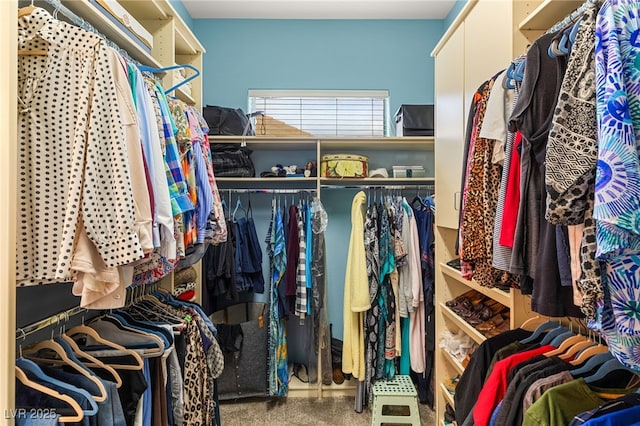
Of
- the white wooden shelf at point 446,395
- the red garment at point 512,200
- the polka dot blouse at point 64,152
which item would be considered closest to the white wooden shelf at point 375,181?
the white wooden shelf at point 446,395

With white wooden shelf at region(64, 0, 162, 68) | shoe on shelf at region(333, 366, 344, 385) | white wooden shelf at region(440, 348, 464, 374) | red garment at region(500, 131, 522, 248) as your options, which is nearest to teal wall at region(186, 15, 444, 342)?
shoe on shelf at region(333, 366, 344, 385)

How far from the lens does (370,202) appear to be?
10.7ft

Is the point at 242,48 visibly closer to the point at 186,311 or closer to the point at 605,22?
the point at 186,311

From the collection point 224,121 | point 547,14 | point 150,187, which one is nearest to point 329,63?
point 224,121

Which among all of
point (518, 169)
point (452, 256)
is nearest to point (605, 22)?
point (518, 169)

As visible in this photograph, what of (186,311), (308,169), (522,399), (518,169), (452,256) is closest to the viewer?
(522,399)

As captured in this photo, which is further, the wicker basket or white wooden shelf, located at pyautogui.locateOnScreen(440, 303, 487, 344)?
the wicker basket

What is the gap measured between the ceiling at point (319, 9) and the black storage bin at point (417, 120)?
0.88 m

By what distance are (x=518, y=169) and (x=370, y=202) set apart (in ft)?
6.94

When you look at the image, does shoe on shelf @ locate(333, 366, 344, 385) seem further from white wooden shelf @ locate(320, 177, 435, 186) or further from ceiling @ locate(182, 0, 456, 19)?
ceiling @ locate(182, 0, 456, 19)

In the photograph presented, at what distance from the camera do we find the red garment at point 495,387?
1.15m

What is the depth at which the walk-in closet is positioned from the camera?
791 millimetres

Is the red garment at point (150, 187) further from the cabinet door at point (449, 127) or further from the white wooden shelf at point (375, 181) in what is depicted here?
Result: the white wooden shelf at point (375, 181)

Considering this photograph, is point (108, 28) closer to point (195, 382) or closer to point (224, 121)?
point (195, 382)
